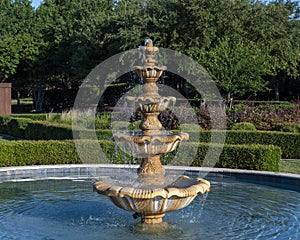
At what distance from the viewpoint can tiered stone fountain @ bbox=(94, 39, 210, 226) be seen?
6793 millimetres

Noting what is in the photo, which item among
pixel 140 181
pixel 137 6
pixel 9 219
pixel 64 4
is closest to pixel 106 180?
pixel 140 181

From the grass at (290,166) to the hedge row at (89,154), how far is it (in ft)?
2.41

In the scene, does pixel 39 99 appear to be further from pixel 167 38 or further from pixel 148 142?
pixel 148 142

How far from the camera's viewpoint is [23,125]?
21.9m

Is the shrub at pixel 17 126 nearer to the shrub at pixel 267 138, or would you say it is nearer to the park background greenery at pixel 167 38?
the park background greenery at pixel 167 38

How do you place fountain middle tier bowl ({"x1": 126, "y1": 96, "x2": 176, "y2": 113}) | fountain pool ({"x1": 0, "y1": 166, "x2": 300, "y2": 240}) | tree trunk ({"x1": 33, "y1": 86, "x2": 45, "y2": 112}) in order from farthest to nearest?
tree trunk ({"x1": 33, "y1": 86, "x2": 45, "y2": 112}) < fountain pool ({"x1": 0, "y1": 166, "x2": 300, "y2": 240}) < fountain middle tier bowl ({"x1": 126, "y1": 96, "x2": 176, "y2": 113})

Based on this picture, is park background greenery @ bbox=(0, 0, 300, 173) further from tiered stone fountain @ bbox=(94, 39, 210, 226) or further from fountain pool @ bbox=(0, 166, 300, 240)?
tiered stone fountain @ bbox=(94, 39, 210, 226)

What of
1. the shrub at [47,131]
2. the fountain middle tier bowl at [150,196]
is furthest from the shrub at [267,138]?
the fountain middle tier bowl at [150,196]

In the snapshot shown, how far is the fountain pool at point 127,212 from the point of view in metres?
7.31

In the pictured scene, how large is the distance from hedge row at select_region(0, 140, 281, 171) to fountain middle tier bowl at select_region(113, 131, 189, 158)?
5.40 m

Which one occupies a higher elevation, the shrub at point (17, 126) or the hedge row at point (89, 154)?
the shrub at point (17, 126)

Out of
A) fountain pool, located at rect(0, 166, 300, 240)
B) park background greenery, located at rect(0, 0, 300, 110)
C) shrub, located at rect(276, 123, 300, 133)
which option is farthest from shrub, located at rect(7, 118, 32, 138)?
shrub, located at rect(276, 123, 300, 133)

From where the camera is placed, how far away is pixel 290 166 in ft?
44.8

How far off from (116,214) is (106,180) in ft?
3.27
